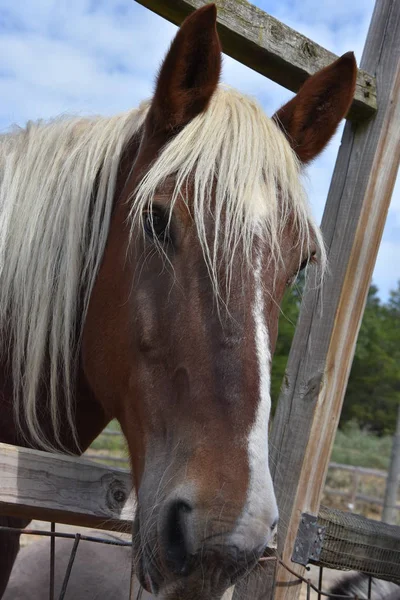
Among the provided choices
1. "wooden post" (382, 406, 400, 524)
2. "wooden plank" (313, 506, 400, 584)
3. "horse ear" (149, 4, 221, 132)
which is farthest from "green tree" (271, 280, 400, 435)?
"horse ear" (149, 4, 221, 132)

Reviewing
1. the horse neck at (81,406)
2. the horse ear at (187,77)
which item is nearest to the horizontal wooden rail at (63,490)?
the horse neck at (81,406)

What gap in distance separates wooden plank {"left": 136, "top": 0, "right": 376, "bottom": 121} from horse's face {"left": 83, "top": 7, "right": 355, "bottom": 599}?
20cm

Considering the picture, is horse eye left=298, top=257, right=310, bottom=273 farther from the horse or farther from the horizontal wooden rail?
the horizontal wooden rail

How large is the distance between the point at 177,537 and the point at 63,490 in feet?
1.38

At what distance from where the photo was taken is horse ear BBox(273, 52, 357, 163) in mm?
2229

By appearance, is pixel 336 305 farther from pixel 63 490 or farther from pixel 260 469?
pixel 63 490

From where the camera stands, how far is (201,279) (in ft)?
5.74

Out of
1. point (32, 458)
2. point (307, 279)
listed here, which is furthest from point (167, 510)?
point (307, 279)

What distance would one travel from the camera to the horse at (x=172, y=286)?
1493 mm

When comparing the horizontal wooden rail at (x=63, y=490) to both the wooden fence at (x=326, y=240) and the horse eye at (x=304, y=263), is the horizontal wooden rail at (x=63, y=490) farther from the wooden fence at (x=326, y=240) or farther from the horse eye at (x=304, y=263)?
the horse eye at (x=304, y=263)

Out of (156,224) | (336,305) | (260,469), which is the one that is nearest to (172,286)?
(156,224)

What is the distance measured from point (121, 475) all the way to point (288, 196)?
3.31 ft

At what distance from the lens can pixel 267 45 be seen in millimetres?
2232

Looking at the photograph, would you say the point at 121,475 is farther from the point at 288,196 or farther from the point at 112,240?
the point at 288,196
